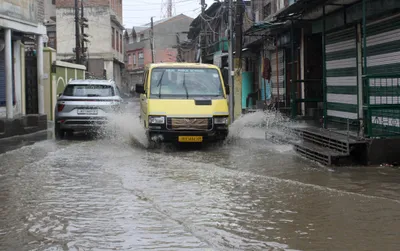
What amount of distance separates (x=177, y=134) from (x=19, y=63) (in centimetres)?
971

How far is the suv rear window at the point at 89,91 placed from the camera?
15453 millimetres

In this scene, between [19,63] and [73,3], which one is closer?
[19,63]

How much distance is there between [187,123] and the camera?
12.2m

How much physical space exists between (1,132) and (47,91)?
7.67 m

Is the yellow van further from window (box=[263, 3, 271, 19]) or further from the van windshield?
window (box=[263, 3, 271, 19])

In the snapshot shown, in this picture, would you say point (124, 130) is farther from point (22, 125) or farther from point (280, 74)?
point (280, 74)

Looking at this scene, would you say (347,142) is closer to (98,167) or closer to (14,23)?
(98,167)

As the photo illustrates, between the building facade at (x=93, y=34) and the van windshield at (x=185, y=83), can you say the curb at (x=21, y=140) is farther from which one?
the building facade at (x=93, y=34)

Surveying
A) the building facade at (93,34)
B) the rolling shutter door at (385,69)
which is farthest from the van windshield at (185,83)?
the building facade at (93,34)

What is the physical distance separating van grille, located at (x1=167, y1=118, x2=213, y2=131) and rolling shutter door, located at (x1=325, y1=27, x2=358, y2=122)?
3.86m

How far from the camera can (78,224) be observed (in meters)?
5.93

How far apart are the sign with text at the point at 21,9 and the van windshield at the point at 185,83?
19.4 ft

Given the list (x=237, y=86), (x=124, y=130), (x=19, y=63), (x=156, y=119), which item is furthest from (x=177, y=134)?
(x=19, y=63)

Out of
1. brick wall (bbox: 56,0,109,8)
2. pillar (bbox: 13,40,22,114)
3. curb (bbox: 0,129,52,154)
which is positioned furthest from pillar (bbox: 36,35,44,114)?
brick wall (bbox: 56,0,109,8)
